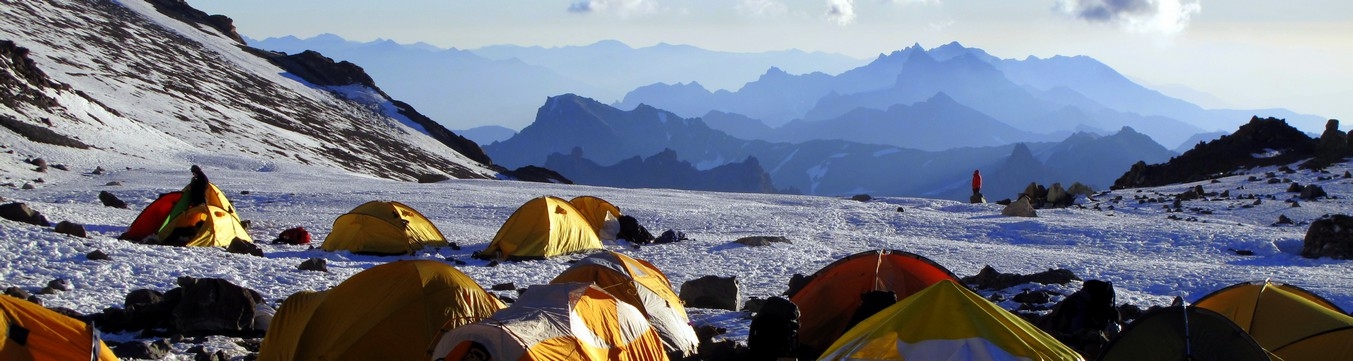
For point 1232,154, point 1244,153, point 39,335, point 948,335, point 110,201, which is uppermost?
point 1244,153

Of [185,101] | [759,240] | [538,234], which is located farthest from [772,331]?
[185,101]

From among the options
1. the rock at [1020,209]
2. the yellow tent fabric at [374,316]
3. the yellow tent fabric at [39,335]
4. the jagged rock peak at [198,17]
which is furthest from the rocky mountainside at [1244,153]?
the jagged rock peak at [198,17]

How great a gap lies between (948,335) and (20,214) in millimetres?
18067

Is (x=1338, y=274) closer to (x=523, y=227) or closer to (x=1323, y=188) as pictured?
(x=523, y=227)

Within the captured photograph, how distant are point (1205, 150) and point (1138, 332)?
183 feet

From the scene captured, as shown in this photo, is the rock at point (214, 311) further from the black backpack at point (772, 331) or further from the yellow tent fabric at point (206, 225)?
the yellow tent fabric at point (206, 225)

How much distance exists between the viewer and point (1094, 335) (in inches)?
523

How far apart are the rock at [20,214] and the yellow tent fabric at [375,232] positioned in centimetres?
553

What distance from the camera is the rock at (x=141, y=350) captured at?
11812 mm

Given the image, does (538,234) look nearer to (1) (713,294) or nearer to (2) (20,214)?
(1) (713,294)

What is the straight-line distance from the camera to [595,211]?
28.2 metres

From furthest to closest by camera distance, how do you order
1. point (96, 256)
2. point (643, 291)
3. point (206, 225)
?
1. point (206, 225)
2. point (96, 256)
3. point (643, 291)

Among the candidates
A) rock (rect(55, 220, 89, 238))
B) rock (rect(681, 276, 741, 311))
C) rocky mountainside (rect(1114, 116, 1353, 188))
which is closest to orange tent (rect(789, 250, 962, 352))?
rock (rect(681, 276, 741, 311))

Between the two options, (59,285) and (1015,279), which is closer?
(59,285)
